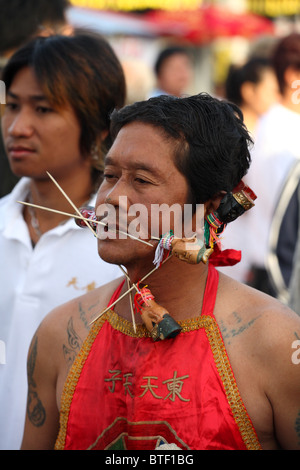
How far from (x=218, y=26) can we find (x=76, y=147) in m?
13.6

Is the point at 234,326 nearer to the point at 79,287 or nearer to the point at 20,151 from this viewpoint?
the point at 79,287

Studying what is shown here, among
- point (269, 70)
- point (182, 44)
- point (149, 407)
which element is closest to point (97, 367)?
point (149, 407)

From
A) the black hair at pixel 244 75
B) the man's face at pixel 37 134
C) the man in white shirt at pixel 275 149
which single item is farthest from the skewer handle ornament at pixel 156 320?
the black hair at pixel 244 75

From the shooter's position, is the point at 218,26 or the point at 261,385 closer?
the point at 261,385

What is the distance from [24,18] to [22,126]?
176 centimetres

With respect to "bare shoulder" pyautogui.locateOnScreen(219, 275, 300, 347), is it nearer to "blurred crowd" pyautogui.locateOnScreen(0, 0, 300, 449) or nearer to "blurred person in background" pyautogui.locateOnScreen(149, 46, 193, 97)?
"blurred crowd" pyautogui.locateOnScreen(0, 0, 300, 449)

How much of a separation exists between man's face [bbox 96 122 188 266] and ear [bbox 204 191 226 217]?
0.11 m

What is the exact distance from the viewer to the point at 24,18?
4742mm

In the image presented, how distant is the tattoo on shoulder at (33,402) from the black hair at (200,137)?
0.93 meters

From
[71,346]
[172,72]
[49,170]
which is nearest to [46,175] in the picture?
[49,170]

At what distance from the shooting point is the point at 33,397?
8.91 feet

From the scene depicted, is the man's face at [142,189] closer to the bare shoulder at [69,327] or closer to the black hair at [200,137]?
the black hair at [200,137]

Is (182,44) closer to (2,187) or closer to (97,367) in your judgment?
(2,187)

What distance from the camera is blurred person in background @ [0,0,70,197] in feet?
15.3
